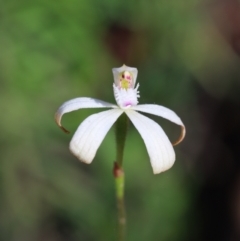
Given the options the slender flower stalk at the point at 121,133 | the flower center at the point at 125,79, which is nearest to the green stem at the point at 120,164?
the slender flower stalk at the point at 121,133

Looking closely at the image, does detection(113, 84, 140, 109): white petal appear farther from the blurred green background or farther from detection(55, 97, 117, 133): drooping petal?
the blurred green background

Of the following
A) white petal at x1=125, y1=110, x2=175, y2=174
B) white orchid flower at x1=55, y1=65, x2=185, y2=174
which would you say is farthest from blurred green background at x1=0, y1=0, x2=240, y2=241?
white petal at x1=125, y1=110, x2=175, y2=174

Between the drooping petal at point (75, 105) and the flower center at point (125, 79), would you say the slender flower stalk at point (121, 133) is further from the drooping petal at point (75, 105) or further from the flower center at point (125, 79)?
the flower center at point (125, 79)

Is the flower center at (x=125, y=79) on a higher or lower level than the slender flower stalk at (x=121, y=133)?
higher

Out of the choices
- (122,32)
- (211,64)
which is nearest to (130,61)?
(122,32)

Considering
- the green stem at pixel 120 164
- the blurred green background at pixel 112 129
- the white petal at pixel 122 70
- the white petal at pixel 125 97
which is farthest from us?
the blurred green background at pixel 112 129

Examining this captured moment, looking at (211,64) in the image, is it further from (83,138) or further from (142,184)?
(83,138)

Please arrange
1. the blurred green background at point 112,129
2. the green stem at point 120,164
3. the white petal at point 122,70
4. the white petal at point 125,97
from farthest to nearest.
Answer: the blurred green background at point 112,129, the white petal at point 122,70, the white petal at point 125,97, the green stem at point 120,164

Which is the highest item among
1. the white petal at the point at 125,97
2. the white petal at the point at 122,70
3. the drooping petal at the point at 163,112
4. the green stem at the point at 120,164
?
the white petal at the point at 122,70
